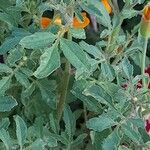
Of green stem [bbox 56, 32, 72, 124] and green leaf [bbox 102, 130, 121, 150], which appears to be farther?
green stem [bbox 56, 32, 72, 124]

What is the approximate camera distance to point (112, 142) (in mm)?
938

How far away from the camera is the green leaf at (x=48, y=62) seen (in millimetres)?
850

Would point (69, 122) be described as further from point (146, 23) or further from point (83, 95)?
point (146, 23)

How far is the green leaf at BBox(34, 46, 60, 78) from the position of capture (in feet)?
2.79

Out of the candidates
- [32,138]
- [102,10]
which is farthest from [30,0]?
[32,138]

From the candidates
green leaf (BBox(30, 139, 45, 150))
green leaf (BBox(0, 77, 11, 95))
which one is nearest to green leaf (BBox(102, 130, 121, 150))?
green leaf (BBox(30, 139, 45, 150))

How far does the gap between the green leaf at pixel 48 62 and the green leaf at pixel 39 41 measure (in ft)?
0.04

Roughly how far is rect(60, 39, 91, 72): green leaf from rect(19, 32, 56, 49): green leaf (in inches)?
0.8

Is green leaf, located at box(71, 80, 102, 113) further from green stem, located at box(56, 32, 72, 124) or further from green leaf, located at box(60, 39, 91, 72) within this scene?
green leaf, located at box(60, 39, 91, 72)

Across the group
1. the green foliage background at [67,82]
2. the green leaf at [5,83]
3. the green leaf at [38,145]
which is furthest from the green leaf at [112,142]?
the green leaf at [5,83]

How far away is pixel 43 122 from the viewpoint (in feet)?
3.67

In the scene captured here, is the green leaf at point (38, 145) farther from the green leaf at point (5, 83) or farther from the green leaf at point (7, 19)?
the green leaf at point (7, 19)

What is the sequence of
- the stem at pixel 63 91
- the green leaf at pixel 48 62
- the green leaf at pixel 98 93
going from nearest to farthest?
the green leaf at pixel 48 62, the green leaf at pixel 98 93, the stem at pixel 63 91

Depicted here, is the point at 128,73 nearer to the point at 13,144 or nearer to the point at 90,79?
the point at 90,79
